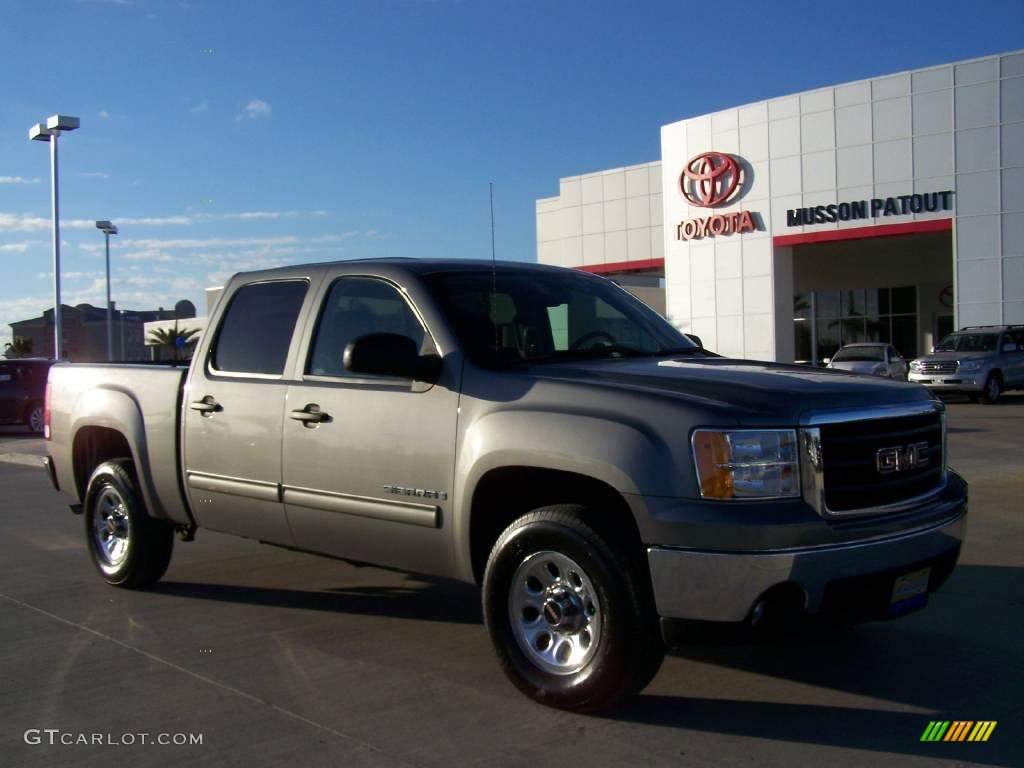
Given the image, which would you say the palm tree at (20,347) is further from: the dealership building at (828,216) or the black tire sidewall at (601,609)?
the black tire sidewall at (601,609)

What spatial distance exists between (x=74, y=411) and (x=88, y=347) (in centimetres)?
7514

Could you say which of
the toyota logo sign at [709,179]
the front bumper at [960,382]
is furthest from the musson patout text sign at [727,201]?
the front bumper at [960,382]

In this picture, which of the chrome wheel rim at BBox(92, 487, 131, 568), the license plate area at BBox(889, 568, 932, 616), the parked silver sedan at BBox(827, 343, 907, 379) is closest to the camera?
the license plate area at BBox(889, 568, 932, 616)

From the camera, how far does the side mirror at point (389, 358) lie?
4555 mm

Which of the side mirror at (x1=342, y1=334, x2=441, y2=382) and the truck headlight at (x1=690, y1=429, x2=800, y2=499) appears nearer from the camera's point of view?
the truck headlight at (x1=690, y1=429, x2=800, y2=499)

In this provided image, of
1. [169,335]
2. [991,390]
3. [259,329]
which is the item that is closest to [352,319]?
[259,329]

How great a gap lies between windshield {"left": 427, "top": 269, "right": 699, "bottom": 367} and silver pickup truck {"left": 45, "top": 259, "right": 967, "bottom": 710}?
0.05ft

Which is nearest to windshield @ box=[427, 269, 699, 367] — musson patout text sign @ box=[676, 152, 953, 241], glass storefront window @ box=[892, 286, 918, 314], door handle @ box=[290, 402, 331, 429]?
door handle @ box=[290, 402, 331, 429]

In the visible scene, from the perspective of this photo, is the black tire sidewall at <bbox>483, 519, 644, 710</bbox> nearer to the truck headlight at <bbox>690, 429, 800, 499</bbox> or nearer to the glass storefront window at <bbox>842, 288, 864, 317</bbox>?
the truck headlight at <bbox>690, 429, 800, 499</bbox>

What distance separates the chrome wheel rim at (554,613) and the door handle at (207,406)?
2.25 metres

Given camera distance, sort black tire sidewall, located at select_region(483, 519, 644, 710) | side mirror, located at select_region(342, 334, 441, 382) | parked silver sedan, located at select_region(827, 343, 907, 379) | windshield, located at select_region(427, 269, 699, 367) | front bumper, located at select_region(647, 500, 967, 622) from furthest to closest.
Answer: parked silver sedan, located at select_region(827, 343, 907, 379), windshield, located at select_region(427, 269, 699, 367), side mirror, located at select_region(342, 334, 441, 382), black tire sidewall, located at select_region(483, 519, 644, 710), front bumper, located at select_region(647, 500, 967, 622)

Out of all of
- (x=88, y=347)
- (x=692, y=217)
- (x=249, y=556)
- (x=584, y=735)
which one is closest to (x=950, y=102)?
(x=692, y=217)

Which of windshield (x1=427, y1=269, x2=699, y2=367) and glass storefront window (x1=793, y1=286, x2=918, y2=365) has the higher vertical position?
glass storefront window (x1=793, y1=286, x2=918, y2=365)

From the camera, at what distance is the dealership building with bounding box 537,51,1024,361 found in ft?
99.8
